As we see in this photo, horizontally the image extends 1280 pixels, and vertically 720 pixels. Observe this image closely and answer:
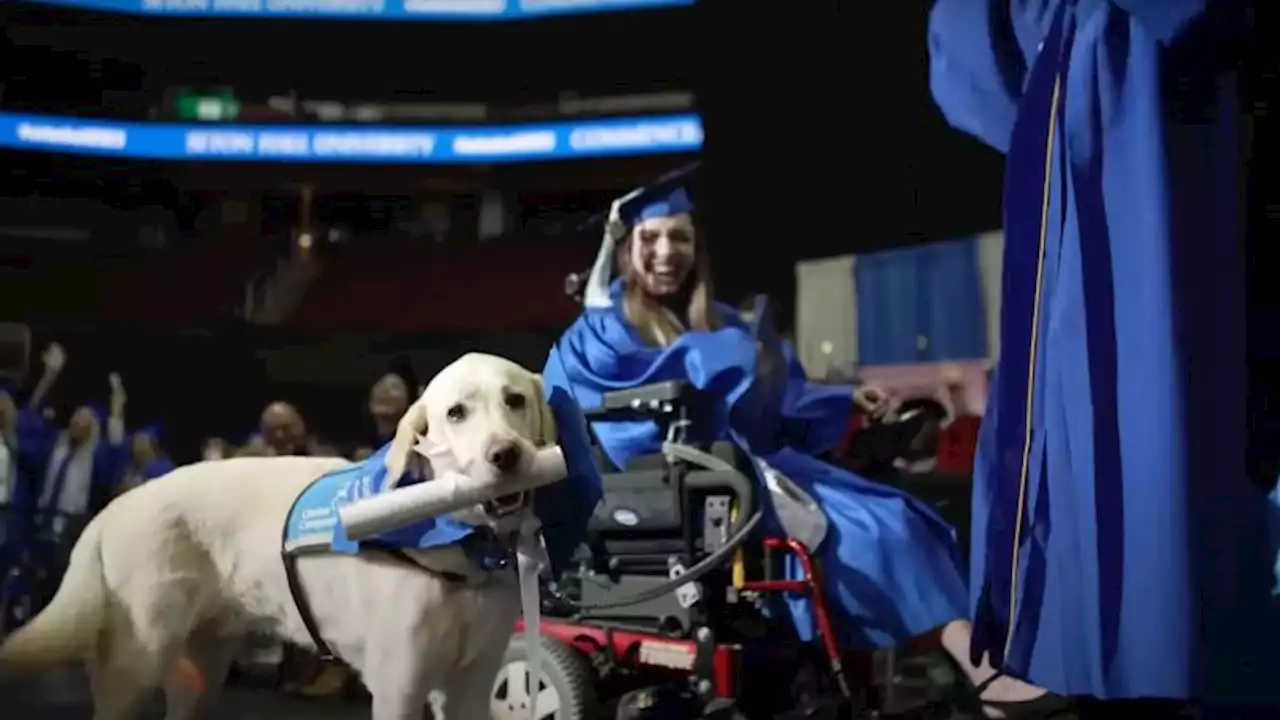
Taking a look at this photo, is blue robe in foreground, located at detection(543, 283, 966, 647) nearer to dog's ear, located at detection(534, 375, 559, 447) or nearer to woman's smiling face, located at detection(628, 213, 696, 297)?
woman's smiling face, located at detection(628, 213, 696, 297)

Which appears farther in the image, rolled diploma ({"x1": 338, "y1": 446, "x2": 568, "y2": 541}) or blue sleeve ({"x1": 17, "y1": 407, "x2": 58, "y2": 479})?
blue sleeve ({"x1": 17, "y1": 407, "x2": 58, "y2": 479})

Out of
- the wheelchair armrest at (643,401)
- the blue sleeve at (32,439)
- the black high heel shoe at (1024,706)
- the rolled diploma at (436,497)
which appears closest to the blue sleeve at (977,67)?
the wheelchair armrest at (643,401)

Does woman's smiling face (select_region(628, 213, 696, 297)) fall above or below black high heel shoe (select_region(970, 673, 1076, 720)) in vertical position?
above

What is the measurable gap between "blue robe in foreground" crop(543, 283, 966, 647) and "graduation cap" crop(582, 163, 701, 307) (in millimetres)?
24

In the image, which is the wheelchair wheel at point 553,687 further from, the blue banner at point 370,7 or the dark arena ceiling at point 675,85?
the blue banner at point 370,7

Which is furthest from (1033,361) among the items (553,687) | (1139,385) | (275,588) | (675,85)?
(275,588)

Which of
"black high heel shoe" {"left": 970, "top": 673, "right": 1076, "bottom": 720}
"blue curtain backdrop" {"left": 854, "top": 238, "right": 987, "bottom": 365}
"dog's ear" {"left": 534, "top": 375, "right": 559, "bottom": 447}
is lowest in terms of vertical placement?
"black high heel shoe" {"left": 970, "top": 673, "right": 1076, "bottom": 720}

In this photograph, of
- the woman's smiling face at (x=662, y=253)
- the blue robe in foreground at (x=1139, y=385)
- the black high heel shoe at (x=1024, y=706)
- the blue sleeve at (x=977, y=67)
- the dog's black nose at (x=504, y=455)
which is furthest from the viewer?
the woman's smiling face at (x=662, y=253)

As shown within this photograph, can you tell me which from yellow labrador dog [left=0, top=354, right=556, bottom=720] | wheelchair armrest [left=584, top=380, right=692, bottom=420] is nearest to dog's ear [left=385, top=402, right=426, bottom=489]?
yellow labrador dog [left=0, top=354, right=556, bottom=720]

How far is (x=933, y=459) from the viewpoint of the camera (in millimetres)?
1693

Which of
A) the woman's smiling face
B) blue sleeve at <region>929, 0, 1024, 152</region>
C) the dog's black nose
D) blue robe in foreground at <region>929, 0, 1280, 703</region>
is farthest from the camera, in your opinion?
the woman's smiling face

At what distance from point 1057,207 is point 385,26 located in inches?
36.9

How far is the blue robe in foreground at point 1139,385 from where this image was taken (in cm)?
135

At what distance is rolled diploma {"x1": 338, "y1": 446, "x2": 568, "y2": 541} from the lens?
108 cm
